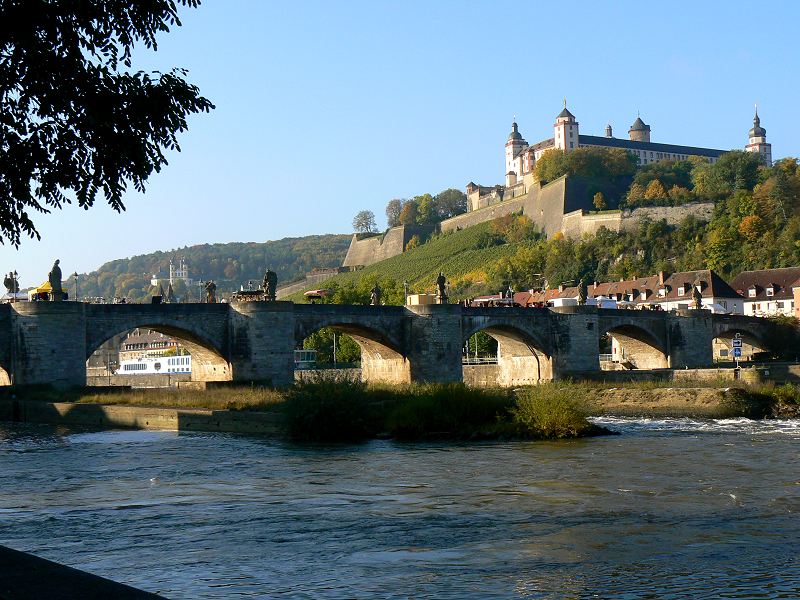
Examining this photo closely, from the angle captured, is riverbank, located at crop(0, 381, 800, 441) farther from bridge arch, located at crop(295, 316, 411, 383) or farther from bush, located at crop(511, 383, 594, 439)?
bridge arch, located at crop(295, 316, 411, 383)

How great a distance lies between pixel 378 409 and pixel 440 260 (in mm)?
116536

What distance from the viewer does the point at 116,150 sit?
11.8 meters

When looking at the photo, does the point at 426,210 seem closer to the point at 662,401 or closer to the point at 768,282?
the point at 768,282

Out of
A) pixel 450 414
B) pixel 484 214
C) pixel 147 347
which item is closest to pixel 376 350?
pixel 450 414

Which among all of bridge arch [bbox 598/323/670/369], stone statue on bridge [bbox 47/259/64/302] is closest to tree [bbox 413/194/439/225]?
bridge arch [bbox 598/323/670/369]

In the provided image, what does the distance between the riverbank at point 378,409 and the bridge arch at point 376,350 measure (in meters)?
12.8

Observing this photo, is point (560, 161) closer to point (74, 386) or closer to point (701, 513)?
point (74, 386)

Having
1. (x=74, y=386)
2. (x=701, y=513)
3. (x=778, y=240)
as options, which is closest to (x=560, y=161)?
(x=778, y=240)

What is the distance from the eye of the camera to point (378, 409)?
3356 cm

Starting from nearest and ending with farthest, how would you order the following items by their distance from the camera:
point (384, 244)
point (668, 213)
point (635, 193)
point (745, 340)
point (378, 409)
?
point (378, 409) → point (745, 340) → point (668, 213) → point (635, 193) → point (384, 244)

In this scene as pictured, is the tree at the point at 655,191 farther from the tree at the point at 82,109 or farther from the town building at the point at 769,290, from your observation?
the tree at the point at 82,109

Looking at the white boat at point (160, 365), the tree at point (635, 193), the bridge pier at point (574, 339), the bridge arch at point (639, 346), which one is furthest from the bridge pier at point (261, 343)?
the tree at point (635, 193)

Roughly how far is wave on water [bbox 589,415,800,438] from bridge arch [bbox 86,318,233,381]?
20499mm

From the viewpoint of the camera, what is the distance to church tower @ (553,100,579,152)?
6786 inches
